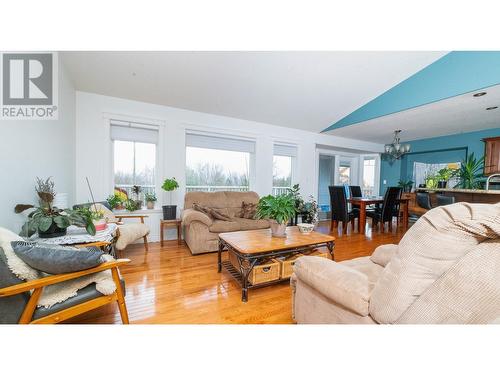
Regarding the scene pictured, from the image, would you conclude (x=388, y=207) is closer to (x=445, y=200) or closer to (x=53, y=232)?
(x=445, y=200)

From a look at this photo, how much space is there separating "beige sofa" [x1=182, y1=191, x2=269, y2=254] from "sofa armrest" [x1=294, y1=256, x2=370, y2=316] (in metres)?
1.92

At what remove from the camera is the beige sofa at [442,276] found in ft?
2.30

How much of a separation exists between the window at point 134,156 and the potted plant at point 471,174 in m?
6.20

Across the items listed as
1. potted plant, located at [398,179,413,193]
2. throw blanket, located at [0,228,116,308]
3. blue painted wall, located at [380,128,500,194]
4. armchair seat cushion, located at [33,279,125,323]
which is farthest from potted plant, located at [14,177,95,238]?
blue painted wall, located at [380,128,500,194]

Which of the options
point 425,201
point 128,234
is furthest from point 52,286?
point 425,201

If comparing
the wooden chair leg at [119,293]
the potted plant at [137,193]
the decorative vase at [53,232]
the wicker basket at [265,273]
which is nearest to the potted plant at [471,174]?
the wicker basket at [265,273]

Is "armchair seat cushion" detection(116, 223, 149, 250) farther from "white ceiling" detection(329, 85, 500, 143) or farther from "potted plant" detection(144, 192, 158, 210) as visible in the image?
"white ceiling" detection(329, 85, 500, 143)

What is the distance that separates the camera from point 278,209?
7.11 feet

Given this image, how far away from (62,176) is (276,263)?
292 centimetres

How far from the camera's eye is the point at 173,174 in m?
3.68

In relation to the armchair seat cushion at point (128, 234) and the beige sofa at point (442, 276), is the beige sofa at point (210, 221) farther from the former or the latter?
the beige sofa at point (442, 276)

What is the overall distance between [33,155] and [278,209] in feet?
8.44
